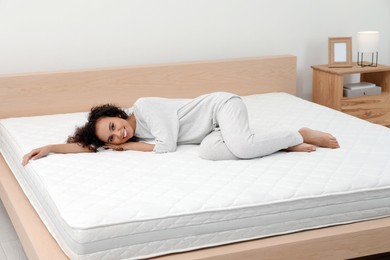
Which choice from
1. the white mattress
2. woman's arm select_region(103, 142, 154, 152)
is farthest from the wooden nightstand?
woman's arm select_region(103, 142, 154, 152)

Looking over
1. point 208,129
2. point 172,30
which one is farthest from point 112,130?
point 172,30

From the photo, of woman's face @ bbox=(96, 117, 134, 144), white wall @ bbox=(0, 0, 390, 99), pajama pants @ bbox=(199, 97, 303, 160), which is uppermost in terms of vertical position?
white wall @ bbox=(0, 0, 390, 99)

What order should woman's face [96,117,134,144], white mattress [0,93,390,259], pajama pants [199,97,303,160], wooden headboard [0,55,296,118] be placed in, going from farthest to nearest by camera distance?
wooden headboard [0,55,296,118], woman's face [96,117,134,144], pajama pants [199,97,303,160], white mattress [0,93,390,259]

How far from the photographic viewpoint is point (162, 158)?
2.65m

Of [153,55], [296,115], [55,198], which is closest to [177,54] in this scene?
[153,55]

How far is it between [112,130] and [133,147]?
0.13 meters

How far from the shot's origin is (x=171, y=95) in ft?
12.2

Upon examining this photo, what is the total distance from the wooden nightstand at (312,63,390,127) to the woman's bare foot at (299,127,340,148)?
1.19m

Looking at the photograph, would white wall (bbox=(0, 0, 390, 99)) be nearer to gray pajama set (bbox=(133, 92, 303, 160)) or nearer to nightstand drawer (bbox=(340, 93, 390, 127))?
nightstand drawer (bbox=(340, 93, 390, 127))

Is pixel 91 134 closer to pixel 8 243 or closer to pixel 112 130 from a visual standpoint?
pixel 112 130

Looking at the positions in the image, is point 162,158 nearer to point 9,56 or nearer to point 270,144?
point 270,144

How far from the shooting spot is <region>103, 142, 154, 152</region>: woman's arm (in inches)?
110

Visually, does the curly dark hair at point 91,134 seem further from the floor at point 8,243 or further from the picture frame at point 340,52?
the picture frame at point 340,52

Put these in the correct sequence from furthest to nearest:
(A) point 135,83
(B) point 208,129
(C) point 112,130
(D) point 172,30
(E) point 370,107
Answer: (E) point 370,107 < (D) point 172,30 < (A) point 135,83 < (B) point 208,129 < (C) point 112,130
